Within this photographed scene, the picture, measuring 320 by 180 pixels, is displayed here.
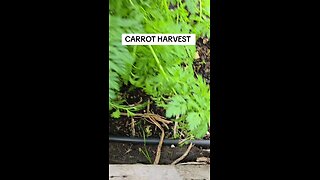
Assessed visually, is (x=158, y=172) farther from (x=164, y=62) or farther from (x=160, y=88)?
(x=164, y=62)

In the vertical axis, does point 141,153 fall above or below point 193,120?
below

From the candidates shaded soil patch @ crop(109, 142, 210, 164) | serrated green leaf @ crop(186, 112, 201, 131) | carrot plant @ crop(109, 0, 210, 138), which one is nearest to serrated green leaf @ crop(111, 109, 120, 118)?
carrot plant @ crop(109, 0, 210, 138)

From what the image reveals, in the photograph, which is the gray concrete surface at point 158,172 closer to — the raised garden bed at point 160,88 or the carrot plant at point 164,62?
the raised garden bed at point 160,88

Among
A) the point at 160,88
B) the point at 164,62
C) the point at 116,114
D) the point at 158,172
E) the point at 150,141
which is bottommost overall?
the point at 158,172

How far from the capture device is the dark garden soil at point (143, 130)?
1.89 metres

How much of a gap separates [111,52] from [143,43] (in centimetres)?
13

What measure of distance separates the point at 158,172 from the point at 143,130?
0.18 m

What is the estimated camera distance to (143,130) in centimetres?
192

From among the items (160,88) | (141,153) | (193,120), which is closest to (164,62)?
(160,88)

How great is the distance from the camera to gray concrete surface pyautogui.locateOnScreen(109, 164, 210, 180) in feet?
6.17

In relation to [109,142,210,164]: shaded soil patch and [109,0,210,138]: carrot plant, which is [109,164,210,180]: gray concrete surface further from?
[109,0,210,138]: carrot plant

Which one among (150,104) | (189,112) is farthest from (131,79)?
(189,112)

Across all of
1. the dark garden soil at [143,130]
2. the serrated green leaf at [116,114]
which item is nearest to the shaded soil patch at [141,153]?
the dark garden soil at [143,130]

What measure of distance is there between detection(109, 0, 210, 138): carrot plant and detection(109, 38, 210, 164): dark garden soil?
24mm
